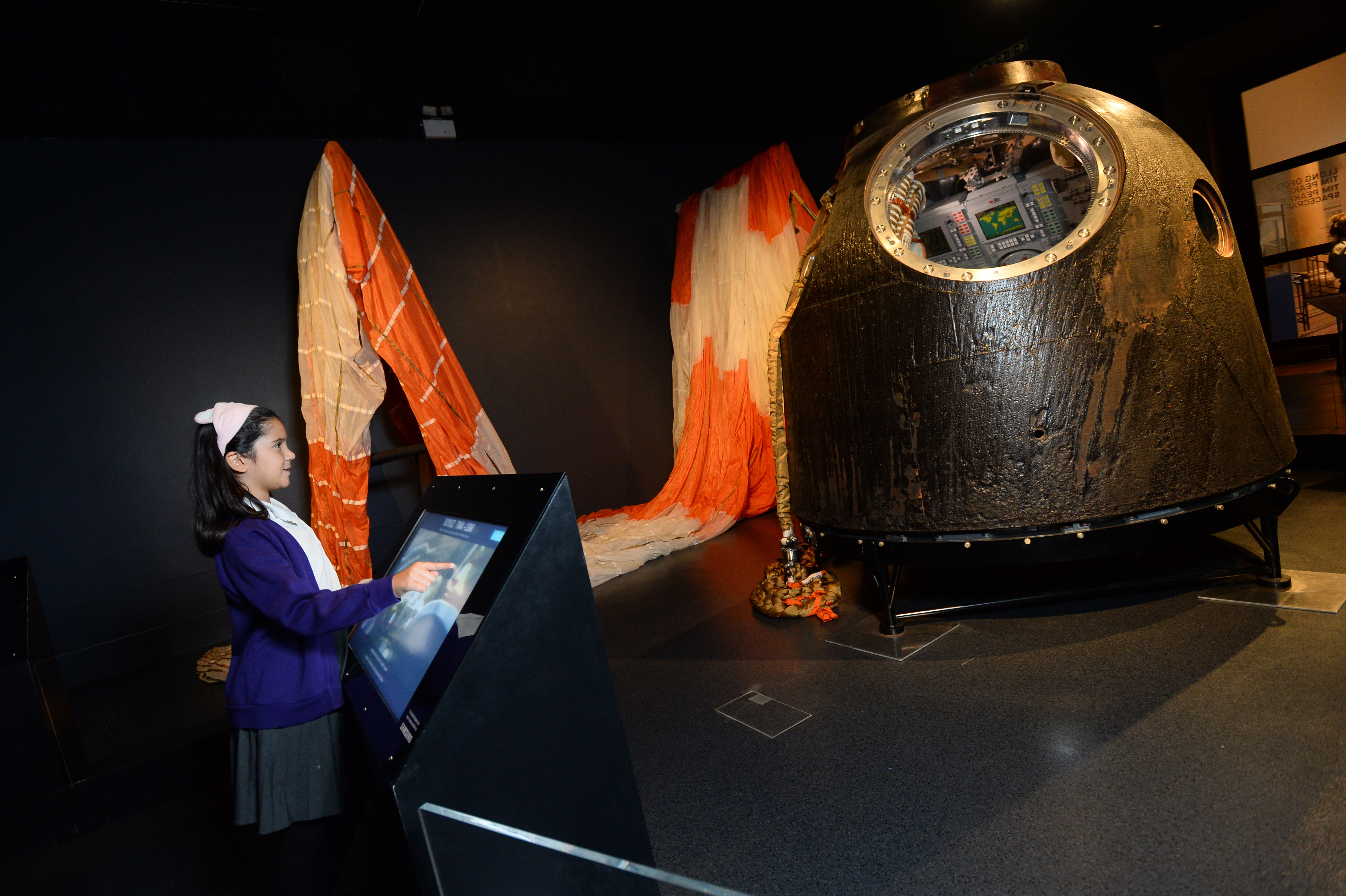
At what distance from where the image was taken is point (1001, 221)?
8.45 ft

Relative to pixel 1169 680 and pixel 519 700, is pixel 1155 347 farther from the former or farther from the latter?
pixel 519 700

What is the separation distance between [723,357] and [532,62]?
7.37ft

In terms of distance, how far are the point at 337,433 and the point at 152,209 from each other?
162 centimetres

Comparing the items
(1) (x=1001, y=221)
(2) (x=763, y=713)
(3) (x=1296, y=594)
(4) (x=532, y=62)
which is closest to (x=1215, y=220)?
(1) (x=1001, y=221)

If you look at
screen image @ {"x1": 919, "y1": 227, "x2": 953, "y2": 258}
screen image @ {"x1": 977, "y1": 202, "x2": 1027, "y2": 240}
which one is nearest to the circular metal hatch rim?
screen image @ {"x1": 977, "y1": 202, "x2": 1027, "y2": 240}

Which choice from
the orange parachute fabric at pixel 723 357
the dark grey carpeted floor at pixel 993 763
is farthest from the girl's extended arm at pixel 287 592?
the orange parachute fabric at pixel 723 357

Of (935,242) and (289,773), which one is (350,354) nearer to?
(289,773)

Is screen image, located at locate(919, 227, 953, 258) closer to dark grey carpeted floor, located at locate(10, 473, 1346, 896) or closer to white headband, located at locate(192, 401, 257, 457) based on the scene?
dark grey carpeted floor, located at locate(10, 473, 1346, 896)

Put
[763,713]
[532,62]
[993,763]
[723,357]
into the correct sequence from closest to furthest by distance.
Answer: [993,763] → [763,713] → [532,62] → [723,357]

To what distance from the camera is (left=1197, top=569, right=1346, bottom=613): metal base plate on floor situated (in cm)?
222

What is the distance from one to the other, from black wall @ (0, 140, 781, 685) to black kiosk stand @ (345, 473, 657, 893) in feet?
5.12

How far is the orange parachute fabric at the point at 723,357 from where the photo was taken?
15.1 ft

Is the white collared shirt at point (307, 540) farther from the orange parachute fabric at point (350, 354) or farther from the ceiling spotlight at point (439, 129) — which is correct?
the ceiling spotlight at point (439, 129)

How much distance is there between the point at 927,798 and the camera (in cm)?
169
